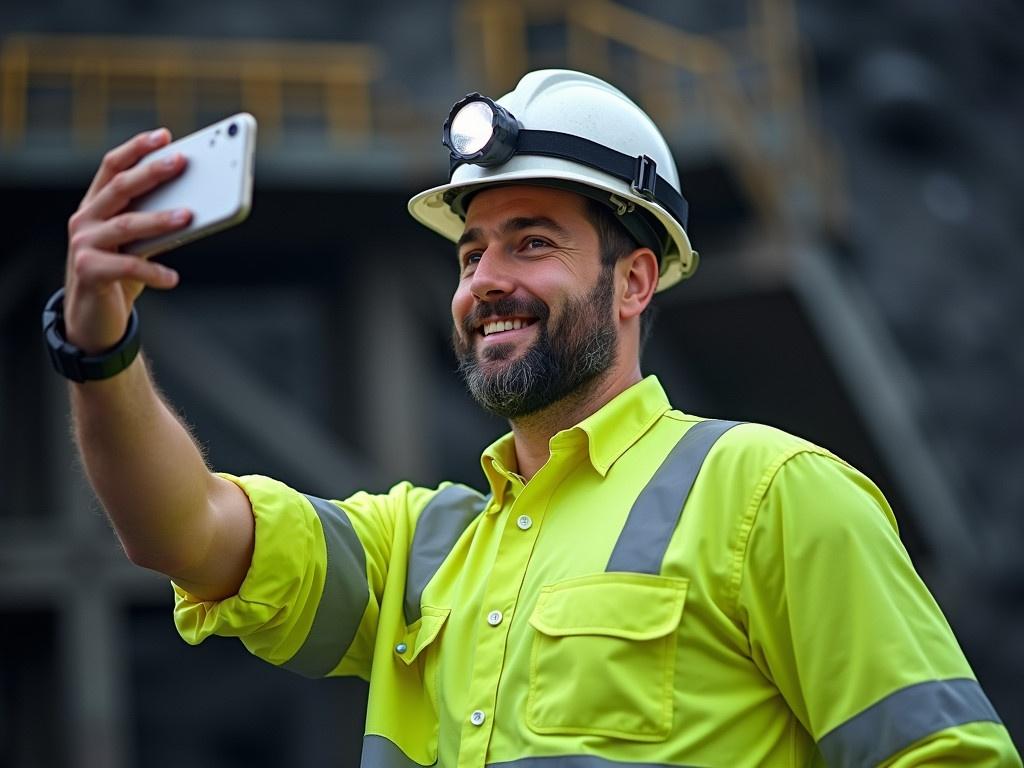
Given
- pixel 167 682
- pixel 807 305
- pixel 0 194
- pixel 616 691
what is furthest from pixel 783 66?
pixel 616 691

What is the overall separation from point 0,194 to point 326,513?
7.73 meters

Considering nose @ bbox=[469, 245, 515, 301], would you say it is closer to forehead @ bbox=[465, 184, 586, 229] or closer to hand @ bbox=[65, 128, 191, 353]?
forehead @ bbox=[465, 184, 586, 229]

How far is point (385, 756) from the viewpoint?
305 centimetres

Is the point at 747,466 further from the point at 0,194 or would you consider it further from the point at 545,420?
the point at 0,194

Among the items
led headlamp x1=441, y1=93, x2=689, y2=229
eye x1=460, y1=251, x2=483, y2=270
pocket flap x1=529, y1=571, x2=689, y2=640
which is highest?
led headlamp x1=441, y1=93, x2=689, y2=229

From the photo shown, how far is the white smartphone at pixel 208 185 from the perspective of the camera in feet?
7.94

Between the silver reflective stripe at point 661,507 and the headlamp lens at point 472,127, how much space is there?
820mm

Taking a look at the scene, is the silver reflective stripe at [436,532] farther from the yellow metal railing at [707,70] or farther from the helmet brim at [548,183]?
the yellow metal railing at [707,70]

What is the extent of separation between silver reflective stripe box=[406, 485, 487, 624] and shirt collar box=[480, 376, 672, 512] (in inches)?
6.1

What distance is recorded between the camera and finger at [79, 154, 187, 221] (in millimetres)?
2523

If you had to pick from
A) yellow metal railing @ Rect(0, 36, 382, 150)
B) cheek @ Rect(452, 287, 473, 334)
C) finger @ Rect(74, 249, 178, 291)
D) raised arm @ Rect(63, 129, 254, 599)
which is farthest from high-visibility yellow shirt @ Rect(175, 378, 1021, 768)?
yellow metal railing @ Rect(0, 36, 382, 150)

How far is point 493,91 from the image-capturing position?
10656 mm

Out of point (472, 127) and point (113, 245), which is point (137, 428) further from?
point (472, 127)

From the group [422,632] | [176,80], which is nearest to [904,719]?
[422,632]
